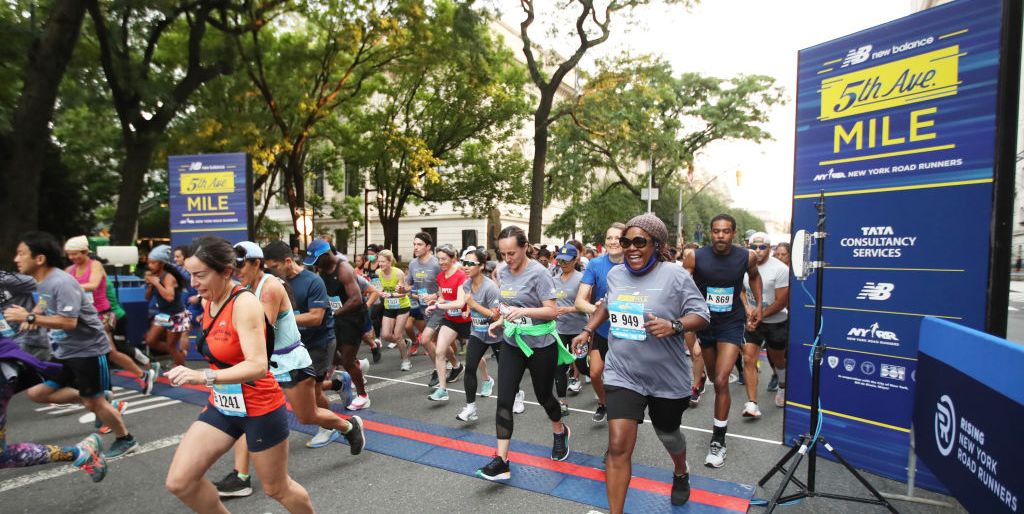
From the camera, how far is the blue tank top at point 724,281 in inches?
191

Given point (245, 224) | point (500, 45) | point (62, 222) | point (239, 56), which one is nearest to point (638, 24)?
point (500, 45)

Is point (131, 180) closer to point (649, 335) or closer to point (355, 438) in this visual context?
point (355, 438)

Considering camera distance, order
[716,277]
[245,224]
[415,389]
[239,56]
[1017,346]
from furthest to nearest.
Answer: [239,56] < [245,224] < [415,389] < [716,277] < [1017,346]

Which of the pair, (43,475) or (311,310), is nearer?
(43,475)

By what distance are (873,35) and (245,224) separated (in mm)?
9066

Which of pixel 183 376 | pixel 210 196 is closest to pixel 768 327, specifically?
pixel 183 376

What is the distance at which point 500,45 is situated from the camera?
2245 centimetres

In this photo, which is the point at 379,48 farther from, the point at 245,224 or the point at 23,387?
the point at 23,387

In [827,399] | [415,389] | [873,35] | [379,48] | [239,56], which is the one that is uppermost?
[379,48]

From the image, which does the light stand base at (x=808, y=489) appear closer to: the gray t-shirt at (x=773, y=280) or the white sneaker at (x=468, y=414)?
the gray t-shirt at (x=773, y=280)

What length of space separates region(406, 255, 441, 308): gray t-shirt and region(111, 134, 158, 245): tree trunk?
319 inches

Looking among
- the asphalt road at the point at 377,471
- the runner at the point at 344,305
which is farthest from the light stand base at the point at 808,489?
the runner at the point at 344,305

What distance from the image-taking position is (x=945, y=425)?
2.92 meters

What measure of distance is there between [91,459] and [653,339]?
3787 millimetres
